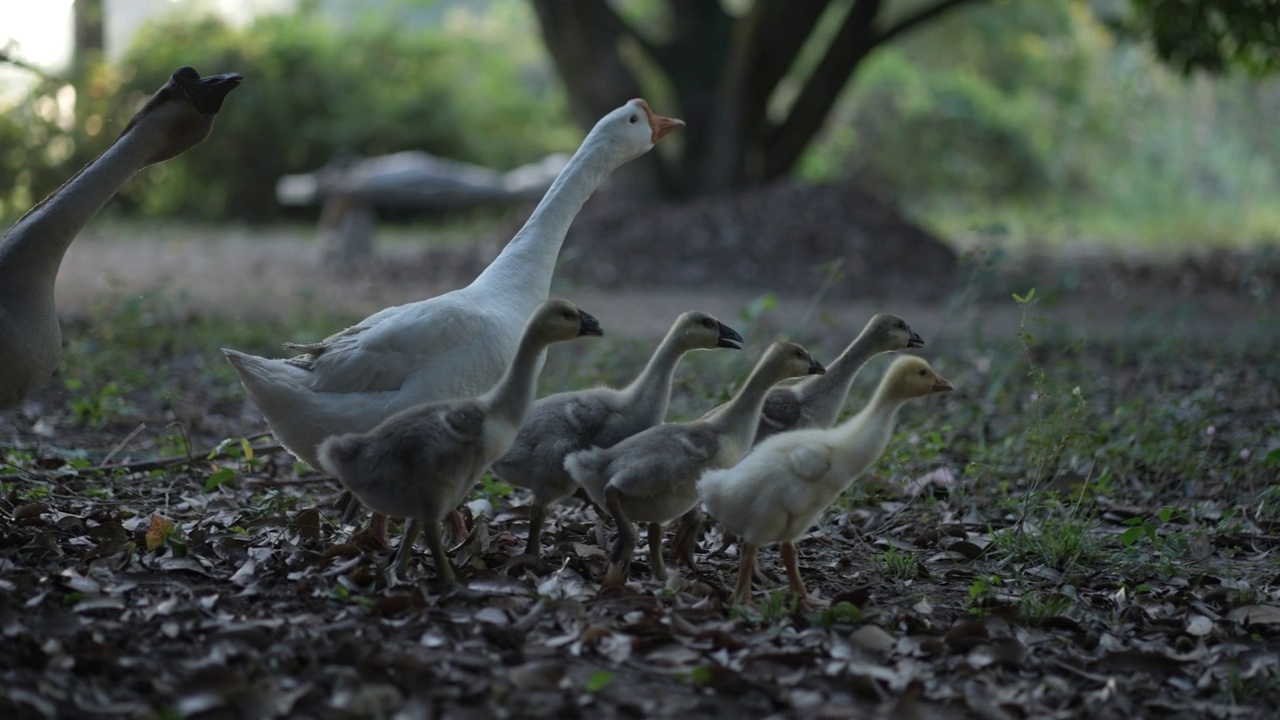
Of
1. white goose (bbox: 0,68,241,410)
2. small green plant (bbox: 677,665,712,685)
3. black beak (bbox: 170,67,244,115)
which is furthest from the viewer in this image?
black beak (bbox: 170,67,244,115)

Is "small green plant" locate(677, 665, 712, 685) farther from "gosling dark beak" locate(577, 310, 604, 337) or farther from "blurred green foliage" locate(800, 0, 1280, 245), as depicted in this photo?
"blurred green foliage" locate(800, 0, 1280, 245)

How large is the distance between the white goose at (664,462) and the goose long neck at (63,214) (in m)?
2.04

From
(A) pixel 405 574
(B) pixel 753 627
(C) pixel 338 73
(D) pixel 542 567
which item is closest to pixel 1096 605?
(B) pixel 753 627

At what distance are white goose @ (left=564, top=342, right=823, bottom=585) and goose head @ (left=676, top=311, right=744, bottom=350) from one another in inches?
8.8

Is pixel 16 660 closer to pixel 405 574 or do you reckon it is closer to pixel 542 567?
pixel 405 574

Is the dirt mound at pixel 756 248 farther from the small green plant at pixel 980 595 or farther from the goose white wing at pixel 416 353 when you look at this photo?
the small green plant at pixel 980 595

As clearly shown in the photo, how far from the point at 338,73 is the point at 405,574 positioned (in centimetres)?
2036

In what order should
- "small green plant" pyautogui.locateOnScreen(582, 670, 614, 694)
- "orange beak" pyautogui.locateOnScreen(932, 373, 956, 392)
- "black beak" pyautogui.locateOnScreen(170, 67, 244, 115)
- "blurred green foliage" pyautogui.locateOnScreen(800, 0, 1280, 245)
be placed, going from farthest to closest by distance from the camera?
"blurred green foliage" pyautogui.locateOnScreen(800, 0, 1280, 245), "black beak" pyautogui.locateOnScreen(170, 67, 244, 115), "orange beak" pyautogui.locateOnScreen(932, 373, 956, 392), "small green plant" pyautogui.locateOnScreen(582, 670, 614, 694)

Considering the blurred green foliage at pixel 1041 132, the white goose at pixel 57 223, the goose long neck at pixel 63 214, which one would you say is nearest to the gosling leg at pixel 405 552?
the white goose at pixel 57 223

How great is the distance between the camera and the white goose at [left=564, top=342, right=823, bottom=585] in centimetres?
397

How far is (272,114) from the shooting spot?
22.0 metres

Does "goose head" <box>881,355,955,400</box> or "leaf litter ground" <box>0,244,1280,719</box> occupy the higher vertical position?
"goose head" <box>881,355,955,400</box>

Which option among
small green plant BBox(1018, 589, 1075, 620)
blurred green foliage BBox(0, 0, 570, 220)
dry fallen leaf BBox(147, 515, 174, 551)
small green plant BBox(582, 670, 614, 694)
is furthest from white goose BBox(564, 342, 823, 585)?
blurred green foliage BBox(0, 0, 570, 220)

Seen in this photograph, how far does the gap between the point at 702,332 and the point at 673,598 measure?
977 millimetres
